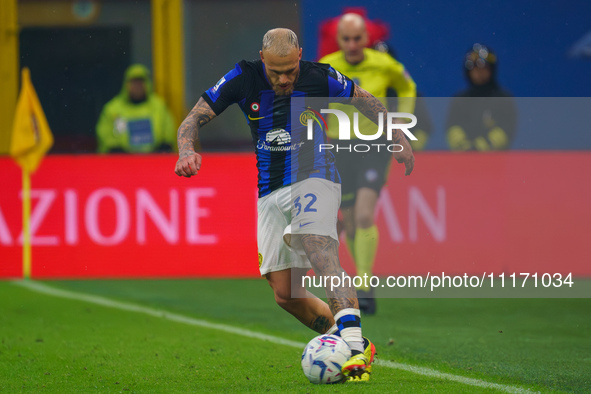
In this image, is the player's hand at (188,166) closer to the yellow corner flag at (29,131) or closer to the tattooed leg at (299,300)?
the tattooed leg at (299,300)

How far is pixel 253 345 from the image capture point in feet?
23.2

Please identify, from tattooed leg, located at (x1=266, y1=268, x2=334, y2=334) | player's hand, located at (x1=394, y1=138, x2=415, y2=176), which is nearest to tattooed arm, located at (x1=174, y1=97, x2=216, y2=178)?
tattooed leg, located at (x1=266, y1=268, x2=334, y2=334)

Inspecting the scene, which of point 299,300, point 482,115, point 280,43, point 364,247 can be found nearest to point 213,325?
point 364,247

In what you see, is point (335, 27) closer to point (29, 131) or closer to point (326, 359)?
point (29, 131)

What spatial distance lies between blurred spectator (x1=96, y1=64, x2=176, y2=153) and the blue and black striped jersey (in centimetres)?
607

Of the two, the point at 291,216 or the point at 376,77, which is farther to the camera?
the point at 376,77

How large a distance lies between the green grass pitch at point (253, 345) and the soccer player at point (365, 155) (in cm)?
62

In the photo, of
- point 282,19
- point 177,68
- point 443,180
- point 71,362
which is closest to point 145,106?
point 177,68

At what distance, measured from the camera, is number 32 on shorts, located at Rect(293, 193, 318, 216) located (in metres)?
5.69

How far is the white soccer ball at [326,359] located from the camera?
209 inches

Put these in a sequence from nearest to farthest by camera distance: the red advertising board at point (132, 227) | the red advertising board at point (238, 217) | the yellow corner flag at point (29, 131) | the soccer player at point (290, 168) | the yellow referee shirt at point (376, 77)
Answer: the soccer player at point (290, 168) < the yellow referee shirt at point (376, 77) < the red advertising board at point (238, 217) < the red advertising board at point (132, 227) < the yellow corner flag at point (29, 131)

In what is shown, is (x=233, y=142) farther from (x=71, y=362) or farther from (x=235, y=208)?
(x=71, y=362)

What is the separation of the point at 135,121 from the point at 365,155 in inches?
164

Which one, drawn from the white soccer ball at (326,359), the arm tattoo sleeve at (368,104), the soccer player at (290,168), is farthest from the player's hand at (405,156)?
the white soccer ball at (326,359)
